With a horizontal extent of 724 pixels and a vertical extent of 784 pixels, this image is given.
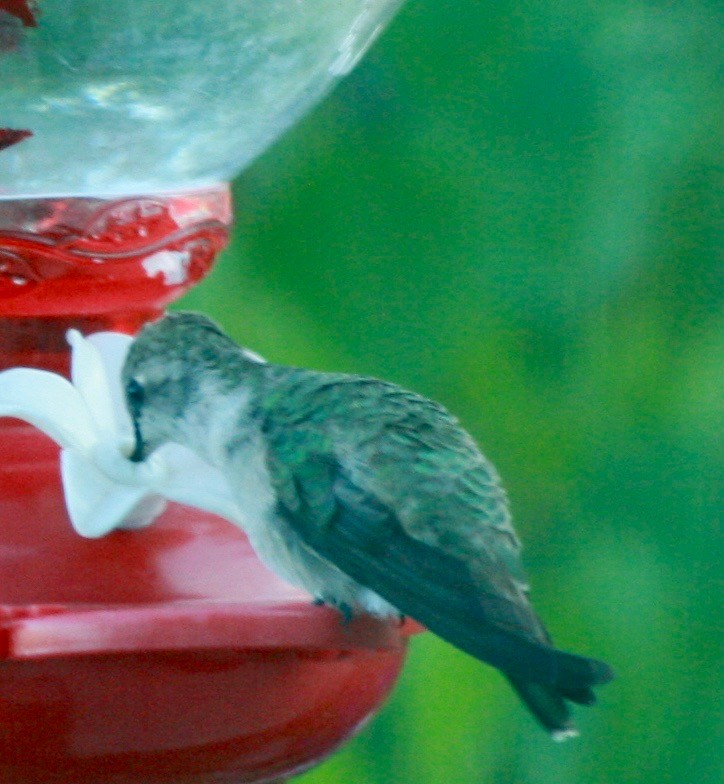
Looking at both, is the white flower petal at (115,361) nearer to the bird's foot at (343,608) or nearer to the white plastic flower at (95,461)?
the white plastic flower at (95,461)

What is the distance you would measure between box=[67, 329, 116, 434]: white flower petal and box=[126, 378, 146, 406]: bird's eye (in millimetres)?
19

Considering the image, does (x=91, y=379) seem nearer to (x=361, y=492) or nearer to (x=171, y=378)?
(x=171, y=378)

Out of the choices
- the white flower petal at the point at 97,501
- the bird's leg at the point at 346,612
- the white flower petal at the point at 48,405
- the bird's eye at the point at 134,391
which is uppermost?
the white flower petal at the point at 48,405

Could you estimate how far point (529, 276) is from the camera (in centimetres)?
204

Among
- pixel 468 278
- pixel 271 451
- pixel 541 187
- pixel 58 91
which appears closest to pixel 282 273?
pixel 468 278

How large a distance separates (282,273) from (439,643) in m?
0.56

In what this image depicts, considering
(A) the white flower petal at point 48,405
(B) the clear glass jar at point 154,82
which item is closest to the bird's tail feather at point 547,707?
(A) the white flower petal at point 48,405

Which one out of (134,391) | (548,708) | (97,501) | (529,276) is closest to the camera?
(548,708)

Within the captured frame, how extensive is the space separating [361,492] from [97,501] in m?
0.20

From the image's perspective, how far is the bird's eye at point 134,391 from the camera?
3.76 feet

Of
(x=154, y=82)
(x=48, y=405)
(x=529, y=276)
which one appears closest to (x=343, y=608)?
(x=48, y=405)

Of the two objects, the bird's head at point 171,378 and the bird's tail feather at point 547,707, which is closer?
the bird's tail feather at point 547,707

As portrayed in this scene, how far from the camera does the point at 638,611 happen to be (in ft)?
6.86

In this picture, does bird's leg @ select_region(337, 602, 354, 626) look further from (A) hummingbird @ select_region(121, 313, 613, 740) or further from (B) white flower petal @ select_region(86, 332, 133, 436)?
(B) white flower petal @ select_region(86, 332, 133, 436)
